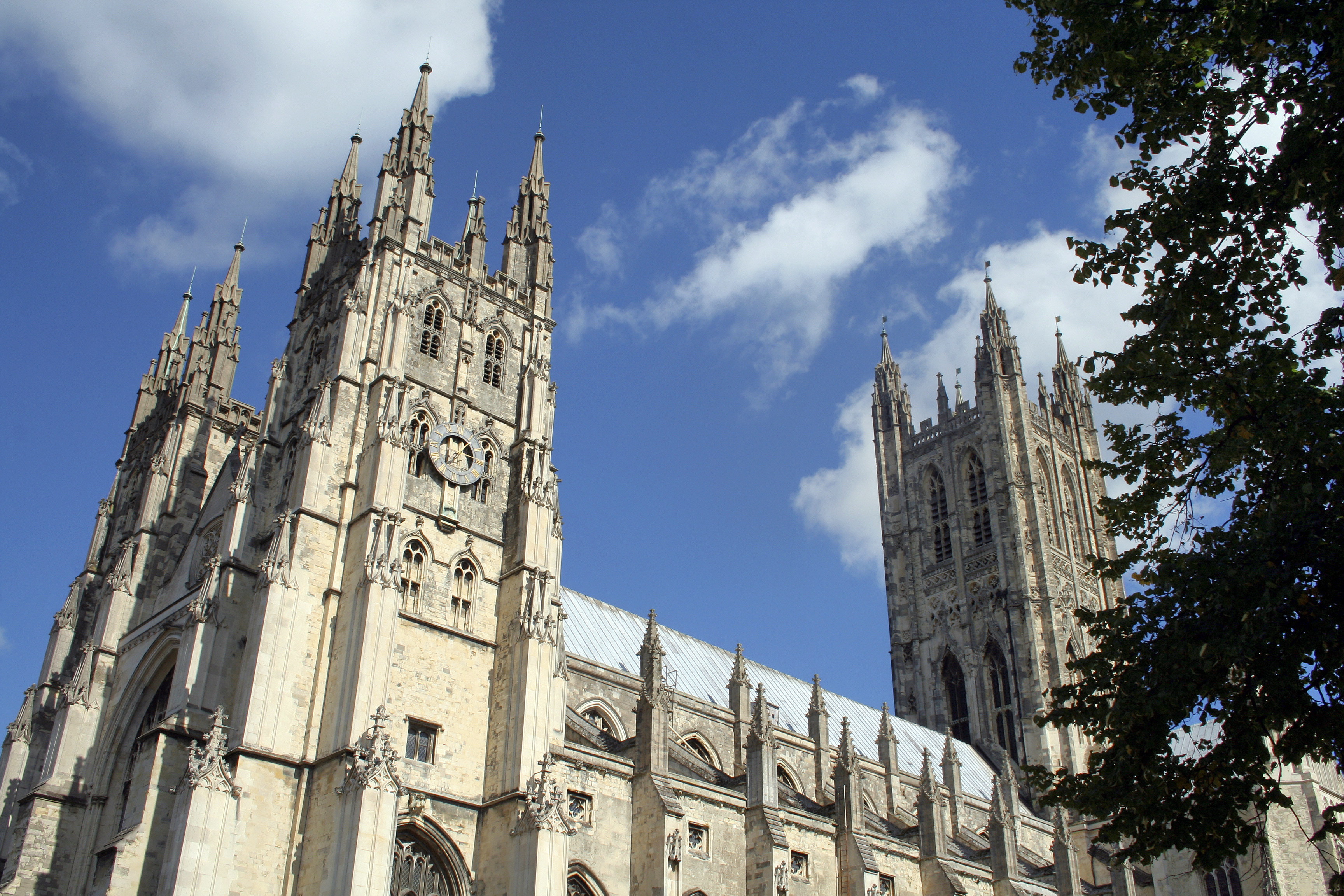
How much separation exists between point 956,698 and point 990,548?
24.9 feet

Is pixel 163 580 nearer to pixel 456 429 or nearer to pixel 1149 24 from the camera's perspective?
pixel 456 429

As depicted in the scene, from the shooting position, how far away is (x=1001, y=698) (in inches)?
2009

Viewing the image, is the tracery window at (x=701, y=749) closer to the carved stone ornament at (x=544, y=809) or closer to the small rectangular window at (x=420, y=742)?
the carved stone ornament at (x=544, y=809)

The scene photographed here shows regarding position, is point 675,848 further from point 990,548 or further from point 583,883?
point 990,548

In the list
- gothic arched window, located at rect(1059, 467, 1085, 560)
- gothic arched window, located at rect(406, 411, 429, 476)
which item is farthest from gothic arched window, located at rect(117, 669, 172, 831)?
gothic arched window, located at rect(1059, 467, 1085, 560)

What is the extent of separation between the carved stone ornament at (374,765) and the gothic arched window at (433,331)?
10.6 metres

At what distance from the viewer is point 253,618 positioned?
2311 cm

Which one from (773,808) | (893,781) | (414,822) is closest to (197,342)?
(414,822)

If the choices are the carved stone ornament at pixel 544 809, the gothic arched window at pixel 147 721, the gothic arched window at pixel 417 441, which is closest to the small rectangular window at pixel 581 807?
the carved stone ornament at pixel 544 809

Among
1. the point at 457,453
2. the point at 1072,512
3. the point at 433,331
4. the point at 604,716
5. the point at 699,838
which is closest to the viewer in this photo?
the point at 699,838

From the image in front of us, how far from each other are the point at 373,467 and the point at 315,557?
2.43m

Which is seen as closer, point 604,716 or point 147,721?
point 147,721

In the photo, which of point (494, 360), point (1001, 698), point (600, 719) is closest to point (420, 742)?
point (600, 719)

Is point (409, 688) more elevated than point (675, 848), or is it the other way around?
point (409, 688)
